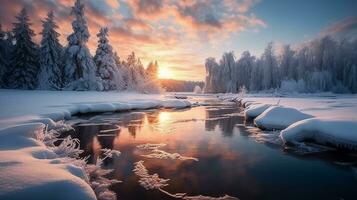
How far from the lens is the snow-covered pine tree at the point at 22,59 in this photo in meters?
31.7

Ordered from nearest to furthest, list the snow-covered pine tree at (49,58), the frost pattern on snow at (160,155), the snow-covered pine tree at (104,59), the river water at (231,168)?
1. the river water at (231,168)
2. the frost pattern on snow at (160,155)
3. the snow-covered pine tree at (49,58)
4. the snow-covered pine tree at (104,59)

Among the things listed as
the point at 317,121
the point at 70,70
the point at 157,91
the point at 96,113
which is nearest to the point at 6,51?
the point at 70,70

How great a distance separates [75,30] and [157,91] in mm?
23602

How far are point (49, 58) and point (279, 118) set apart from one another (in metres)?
31.9

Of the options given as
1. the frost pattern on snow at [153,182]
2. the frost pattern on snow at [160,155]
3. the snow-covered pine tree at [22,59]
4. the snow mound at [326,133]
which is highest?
the snow-covered pine tree at [22,59]

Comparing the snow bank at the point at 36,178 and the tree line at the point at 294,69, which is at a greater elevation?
the tree line at the point at 294,69

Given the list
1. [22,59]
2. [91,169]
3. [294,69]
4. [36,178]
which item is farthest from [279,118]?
[294,69]

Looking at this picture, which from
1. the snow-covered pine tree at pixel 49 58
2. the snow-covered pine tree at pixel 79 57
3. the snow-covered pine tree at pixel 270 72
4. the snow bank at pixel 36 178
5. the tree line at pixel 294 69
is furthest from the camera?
the snow-covered pine tree at pixel 270 72

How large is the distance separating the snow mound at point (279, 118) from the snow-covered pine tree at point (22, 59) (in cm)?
3146

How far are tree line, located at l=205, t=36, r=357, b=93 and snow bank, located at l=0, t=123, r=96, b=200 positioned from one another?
1969 inches

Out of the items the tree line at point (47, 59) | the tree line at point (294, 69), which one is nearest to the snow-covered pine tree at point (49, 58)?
the tree line at point (47, 59)

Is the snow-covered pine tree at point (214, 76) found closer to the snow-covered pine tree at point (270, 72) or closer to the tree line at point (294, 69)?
the tree line at point (294, 69)

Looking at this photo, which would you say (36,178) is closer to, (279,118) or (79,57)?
(279,118)

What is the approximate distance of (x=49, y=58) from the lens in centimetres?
3331
